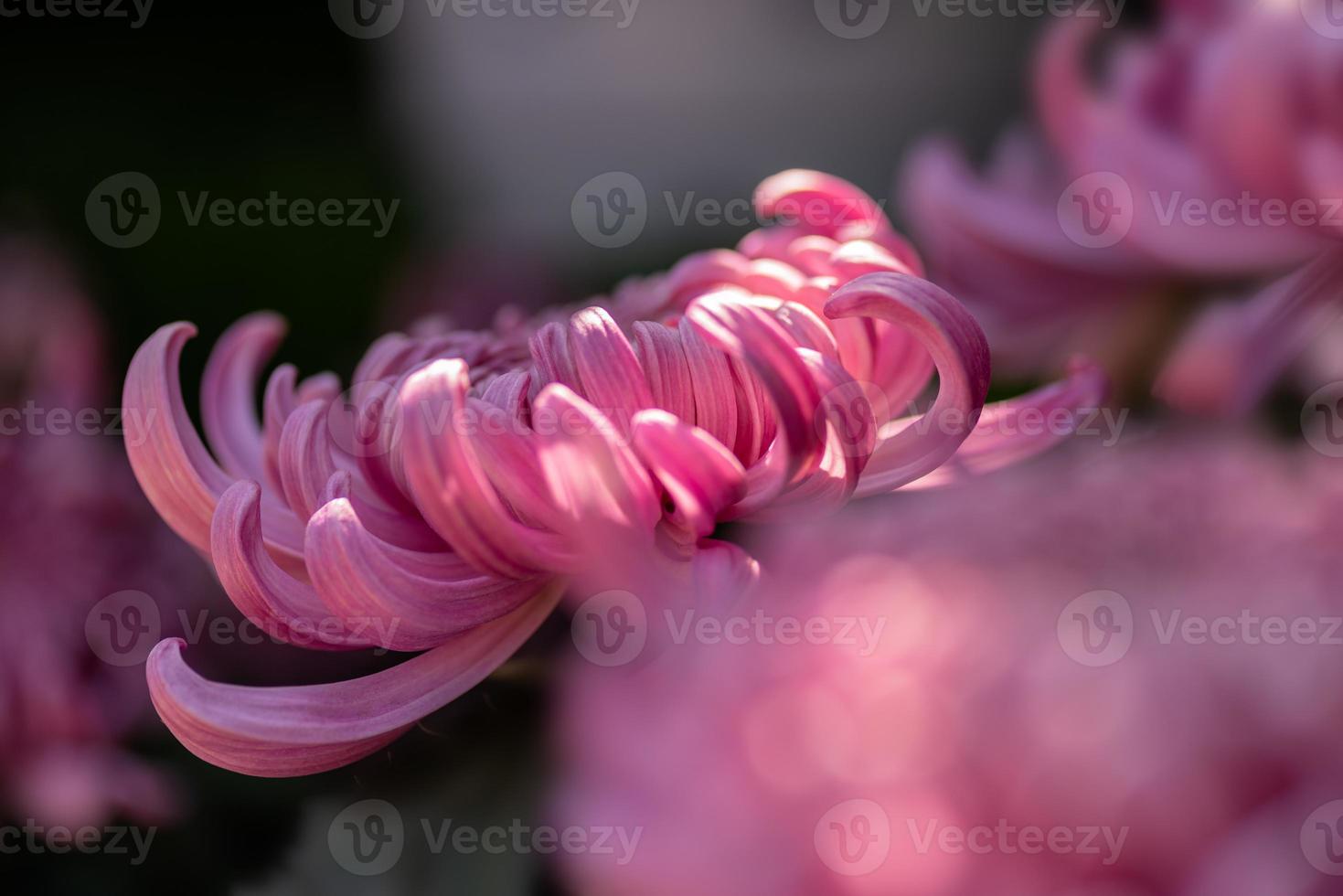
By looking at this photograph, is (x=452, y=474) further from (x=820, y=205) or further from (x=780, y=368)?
(x=820, y=205)

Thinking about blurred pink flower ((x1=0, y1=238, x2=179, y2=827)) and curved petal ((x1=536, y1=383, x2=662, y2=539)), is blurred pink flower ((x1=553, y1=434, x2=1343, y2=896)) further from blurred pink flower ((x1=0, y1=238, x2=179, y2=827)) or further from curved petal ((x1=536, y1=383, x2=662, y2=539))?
blurred pink flower ((x1=0, y1=238, x2=179, y2=827))

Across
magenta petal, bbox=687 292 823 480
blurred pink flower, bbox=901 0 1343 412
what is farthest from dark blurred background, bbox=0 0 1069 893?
blurred pink flower, bbox=901 0 1343 412

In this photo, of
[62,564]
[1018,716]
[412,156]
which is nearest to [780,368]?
[1018,716]

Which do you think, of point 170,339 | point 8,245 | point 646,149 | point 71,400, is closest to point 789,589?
point 170,339

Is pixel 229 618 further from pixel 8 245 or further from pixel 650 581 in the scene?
pixel 8 245

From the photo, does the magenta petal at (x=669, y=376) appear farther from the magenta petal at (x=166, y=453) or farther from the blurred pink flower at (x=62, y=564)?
the blurred pink flower at (x=62, y=564)

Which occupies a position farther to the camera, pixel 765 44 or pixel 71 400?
pixel 765 44

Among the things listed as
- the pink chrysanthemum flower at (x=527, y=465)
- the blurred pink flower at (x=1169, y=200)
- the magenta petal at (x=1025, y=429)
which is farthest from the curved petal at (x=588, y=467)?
the blurred pink flower at (x=1169, y=200)
